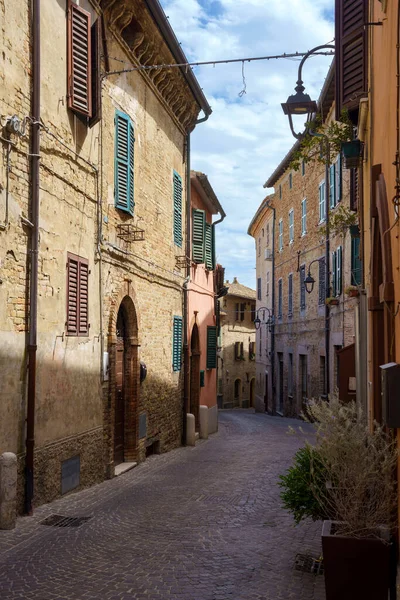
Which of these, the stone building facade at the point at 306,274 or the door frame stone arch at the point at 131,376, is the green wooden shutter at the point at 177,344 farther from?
the stone building facade at the point at 306,274

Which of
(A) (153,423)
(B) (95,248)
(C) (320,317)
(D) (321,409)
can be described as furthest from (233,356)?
(D) (321,409)

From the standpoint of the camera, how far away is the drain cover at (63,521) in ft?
26.4

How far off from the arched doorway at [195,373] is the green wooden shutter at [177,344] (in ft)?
7.97

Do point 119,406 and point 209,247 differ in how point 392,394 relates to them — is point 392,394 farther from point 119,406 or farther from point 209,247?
point 209,247

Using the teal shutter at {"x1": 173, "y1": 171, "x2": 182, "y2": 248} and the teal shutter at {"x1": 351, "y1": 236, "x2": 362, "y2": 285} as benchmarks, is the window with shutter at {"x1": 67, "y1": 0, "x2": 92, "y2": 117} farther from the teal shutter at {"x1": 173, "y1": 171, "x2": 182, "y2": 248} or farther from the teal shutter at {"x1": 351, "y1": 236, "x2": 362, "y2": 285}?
the teal shutter at {"x1": 351, "y1": 236, "x2": 362, "y2": 285}

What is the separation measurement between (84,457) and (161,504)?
5.34ft

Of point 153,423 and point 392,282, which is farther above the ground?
point 392,282

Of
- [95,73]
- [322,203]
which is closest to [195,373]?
[322,203]

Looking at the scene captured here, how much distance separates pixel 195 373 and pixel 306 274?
803cm

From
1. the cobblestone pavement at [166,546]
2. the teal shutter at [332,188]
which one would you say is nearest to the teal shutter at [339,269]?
the teal shutter at [332,188]

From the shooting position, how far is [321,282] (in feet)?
77.5

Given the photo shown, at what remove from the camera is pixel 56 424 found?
9.29 metres

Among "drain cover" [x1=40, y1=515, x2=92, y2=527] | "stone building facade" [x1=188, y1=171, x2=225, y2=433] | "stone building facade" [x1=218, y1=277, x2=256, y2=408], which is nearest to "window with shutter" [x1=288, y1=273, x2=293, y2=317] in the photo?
"stone building facade" [x1=188, y1=171, x2=225, y2=433]

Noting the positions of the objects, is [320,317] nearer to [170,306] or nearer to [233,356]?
[170,306]
